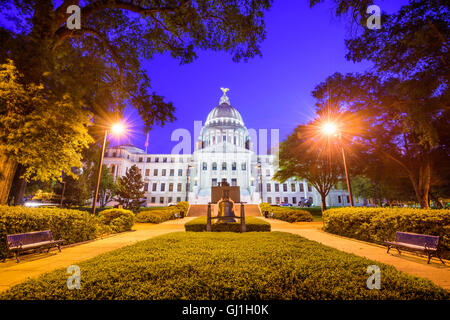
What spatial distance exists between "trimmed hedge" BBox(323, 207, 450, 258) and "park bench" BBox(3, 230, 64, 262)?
12.0 metres

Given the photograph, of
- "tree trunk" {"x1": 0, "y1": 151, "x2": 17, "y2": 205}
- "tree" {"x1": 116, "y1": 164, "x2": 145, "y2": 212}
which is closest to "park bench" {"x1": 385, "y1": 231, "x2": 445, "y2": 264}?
"tree trunk" {"x1": 0, "y1": 151, "x2": 17, "y2": 205}

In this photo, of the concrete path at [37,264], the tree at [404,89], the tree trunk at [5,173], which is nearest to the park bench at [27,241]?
the concrete path at [37,264]

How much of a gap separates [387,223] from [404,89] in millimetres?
9423

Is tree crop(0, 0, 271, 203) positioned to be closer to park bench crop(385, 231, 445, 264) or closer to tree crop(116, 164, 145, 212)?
park bench crop(385, 231, 445, 264)

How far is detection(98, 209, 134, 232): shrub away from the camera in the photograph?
483 inches

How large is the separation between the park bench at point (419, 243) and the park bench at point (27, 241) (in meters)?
11.0

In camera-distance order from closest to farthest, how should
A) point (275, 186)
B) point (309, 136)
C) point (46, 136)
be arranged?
point (46, 136), point (309, 136), point (275, 186)

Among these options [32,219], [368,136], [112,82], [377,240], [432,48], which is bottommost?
[377,240]

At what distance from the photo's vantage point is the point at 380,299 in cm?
267

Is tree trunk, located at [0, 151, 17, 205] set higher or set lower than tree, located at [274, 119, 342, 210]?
lower

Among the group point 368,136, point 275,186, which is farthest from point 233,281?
point 275,186

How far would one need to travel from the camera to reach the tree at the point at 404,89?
1048cm
